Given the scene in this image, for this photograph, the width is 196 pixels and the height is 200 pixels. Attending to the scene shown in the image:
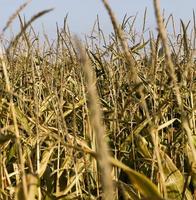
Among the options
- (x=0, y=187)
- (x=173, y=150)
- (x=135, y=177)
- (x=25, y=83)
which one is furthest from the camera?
(x=25, y=83)

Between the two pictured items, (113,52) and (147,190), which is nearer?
(147,190)

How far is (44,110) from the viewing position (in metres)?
2.37

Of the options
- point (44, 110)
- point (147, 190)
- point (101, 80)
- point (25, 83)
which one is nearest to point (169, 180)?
point (147, 190)

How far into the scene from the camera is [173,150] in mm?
1952

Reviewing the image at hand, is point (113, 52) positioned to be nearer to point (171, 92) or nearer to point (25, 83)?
point (171, 92)

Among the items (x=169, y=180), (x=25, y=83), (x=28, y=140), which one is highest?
(x=25, y=83)

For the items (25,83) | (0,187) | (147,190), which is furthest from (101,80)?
(147,190)

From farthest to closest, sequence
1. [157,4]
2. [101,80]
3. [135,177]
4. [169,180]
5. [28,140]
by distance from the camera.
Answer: [101,80] < [28,140] < [169,180] < [135,177] < [157,4]

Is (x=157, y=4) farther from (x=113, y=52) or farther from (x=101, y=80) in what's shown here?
(x=101, y=80)

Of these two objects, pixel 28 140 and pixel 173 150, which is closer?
pixel 28 140

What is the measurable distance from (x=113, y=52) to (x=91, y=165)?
0.89 meters

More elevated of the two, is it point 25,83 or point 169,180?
point 25,83

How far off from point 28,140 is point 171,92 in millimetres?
805

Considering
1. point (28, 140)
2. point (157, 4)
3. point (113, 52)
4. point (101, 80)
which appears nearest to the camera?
point (157, 4)
